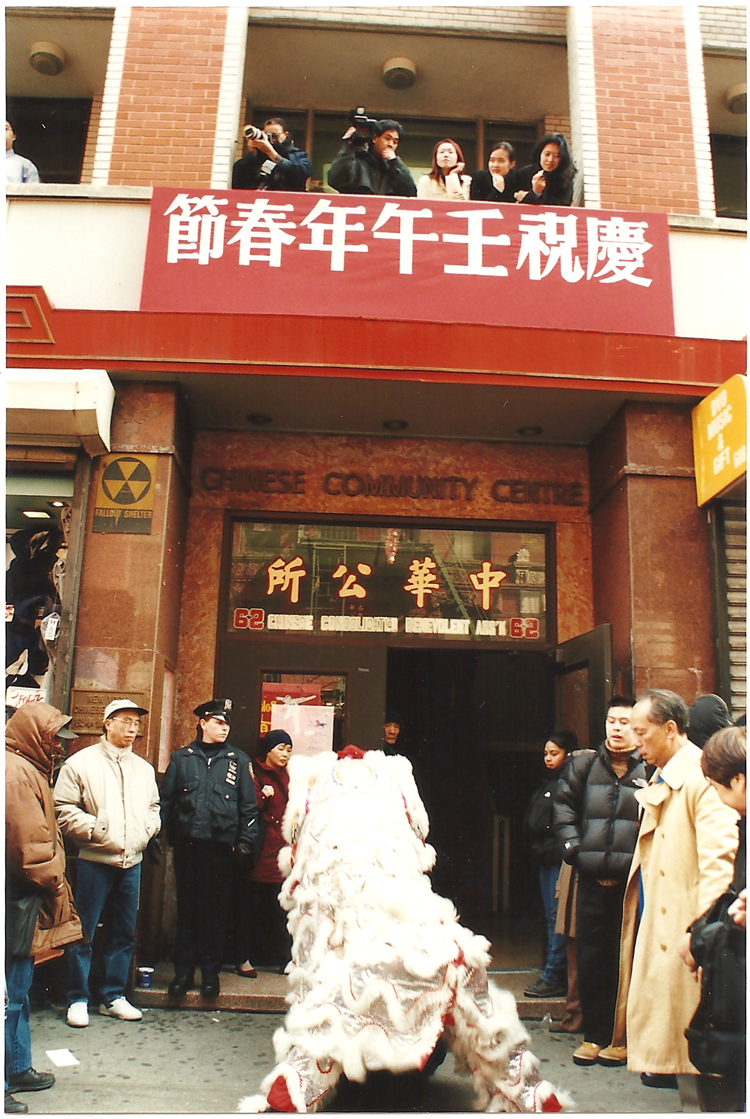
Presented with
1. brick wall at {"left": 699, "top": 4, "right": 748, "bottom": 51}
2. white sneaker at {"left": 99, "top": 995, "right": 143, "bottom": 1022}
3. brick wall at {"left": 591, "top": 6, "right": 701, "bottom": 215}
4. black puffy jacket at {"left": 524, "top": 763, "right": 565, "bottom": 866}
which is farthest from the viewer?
brick wall at {"left": 699, "top": 4, "right": 748, "bottom": 51}

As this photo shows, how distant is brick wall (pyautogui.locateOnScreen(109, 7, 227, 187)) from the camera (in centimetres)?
762

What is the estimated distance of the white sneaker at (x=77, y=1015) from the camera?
16.7ft

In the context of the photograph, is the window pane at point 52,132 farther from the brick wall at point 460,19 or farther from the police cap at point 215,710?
the police cap at point 215,710

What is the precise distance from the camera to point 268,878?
6332mm

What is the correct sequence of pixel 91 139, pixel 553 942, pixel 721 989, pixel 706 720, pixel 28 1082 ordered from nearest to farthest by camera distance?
pixel 721 989, pixel 28 1082, pixel 706 720, pixel 553 942, pixel 91 139

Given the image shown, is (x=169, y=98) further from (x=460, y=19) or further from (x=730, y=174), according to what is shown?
(x=730, y=174)

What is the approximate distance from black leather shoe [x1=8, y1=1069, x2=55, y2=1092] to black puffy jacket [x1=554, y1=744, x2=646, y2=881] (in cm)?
301

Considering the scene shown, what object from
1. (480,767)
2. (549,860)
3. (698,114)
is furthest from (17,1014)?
(698,114)

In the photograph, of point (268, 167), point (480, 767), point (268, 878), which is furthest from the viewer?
point (480, 767)

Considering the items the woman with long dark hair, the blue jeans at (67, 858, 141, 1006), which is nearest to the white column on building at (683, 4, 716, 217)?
the woman with long dark hair

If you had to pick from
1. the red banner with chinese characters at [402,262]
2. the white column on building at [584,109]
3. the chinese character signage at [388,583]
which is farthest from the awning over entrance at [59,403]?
the white column on building at [584,109]

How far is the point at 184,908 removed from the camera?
575cm

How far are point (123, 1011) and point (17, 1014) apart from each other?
139 centimetres

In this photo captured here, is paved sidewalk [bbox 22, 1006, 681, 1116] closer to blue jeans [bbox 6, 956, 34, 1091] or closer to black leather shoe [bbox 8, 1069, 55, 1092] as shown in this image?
black leather shoe [bbox 8, 1069, 55, 1092]
